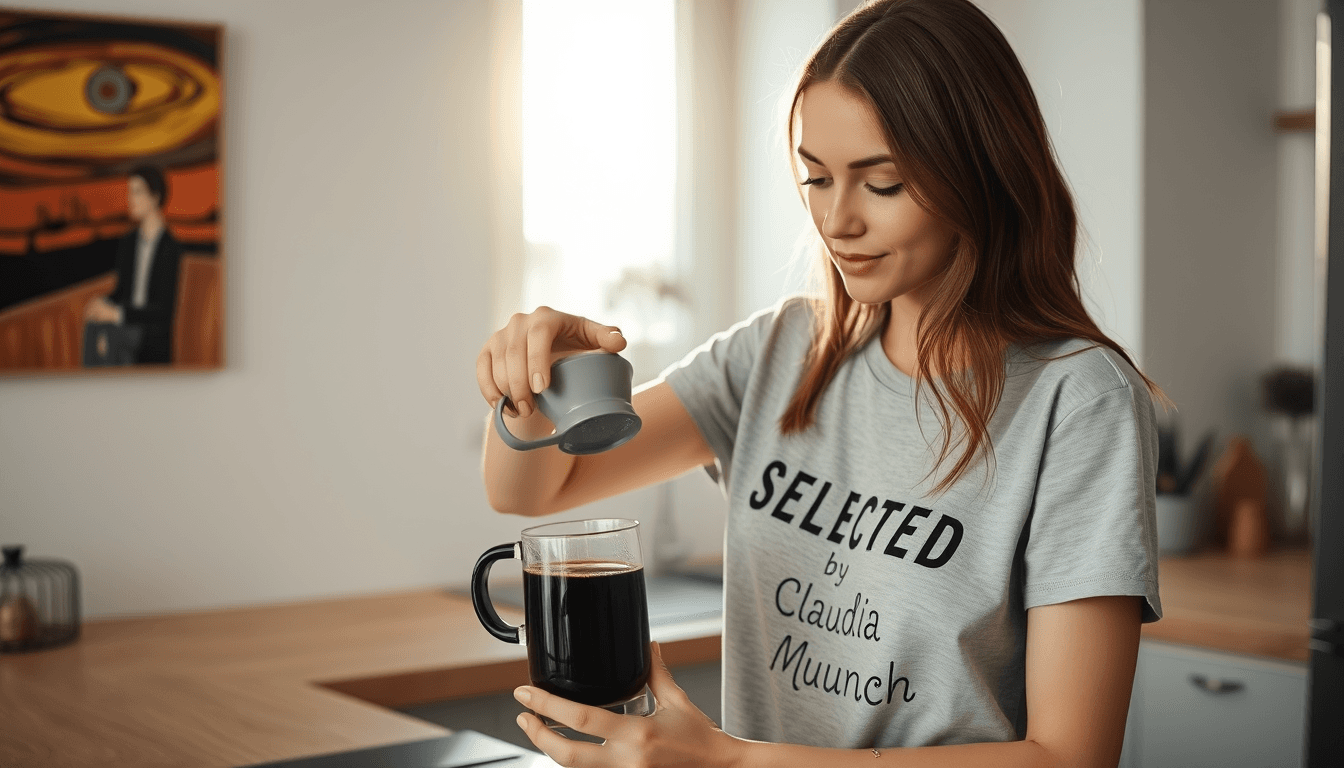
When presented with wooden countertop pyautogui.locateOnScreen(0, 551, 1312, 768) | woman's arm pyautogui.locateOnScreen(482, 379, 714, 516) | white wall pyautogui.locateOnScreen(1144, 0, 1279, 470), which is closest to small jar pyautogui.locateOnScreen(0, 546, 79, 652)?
wooden countertop pyautogui.locateOnScreen(0, 551, 1312, 768)

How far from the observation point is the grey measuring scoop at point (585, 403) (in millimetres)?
971

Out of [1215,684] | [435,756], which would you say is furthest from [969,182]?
[1215,684]

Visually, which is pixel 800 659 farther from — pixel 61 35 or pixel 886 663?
pixel 61 35

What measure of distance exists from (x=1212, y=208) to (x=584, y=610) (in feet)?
7.83

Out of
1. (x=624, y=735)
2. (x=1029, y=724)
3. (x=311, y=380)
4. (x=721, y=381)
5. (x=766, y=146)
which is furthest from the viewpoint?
(x=766, y=146)

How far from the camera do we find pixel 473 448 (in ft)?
8.83

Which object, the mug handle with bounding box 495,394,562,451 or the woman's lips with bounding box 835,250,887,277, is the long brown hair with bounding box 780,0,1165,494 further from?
the mug handle with bounding box 495,394,562,451

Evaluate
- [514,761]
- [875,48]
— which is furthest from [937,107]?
[514,761]

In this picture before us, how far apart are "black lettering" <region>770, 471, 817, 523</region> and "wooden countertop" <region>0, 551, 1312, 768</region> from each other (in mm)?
480

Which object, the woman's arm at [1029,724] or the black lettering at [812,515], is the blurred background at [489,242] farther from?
the woman's arm at [1029,724]

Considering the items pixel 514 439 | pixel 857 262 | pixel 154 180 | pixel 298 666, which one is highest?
pixel 154 180

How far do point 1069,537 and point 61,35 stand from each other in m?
2.04

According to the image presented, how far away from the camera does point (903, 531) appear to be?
1127 millimetres

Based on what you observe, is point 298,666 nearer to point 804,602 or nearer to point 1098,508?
point 804,602
